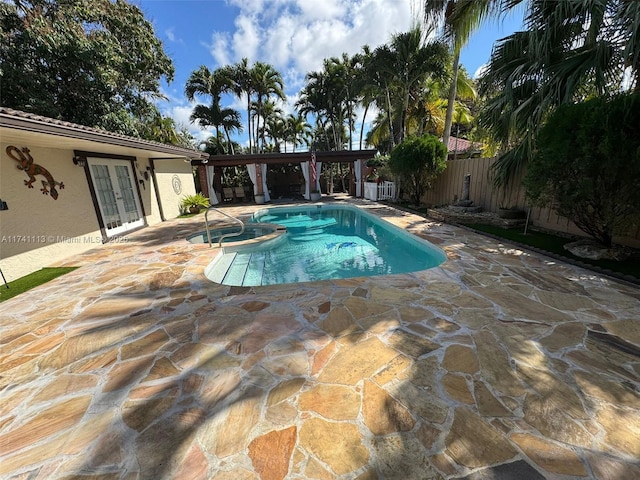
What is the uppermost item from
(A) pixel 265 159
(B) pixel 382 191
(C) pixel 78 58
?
(C) pixel 78 58

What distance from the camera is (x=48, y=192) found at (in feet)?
18.4

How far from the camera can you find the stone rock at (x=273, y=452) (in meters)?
1.47

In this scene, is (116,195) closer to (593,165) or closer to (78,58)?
(78,58)

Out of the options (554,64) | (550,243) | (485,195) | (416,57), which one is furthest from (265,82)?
(550,243)

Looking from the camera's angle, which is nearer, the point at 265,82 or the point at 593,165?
the point at 593,165

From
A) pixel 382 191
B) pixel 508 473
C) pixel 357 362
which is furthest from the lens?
pixel 382 191

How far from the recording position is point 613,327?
8.64ft

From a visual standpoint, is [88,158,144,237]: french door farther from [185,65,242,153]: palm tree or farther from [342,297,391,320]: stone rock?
[185,65,242,153]: palm tree

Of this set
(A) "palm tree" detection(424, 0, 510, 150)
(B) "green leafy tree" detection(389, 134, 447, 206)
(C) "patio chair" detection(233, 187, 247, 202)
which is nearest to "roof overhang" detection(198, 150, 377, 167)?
(C) "patio chair" detection(233, 187, 247, 202)

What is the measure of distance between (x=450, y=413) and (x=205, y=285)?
3488 millimetres

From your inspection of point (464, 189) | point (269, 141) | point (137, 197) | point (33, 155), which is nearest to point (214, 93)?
point (269, 141)

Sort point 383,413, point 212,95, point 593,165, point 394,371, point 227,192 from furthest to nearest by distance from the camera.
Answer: point 212,95
point 227,192
point 593,165
point 394,371
point 383,413

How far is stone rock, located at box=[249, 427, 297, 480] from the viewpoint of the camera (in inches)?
58.0

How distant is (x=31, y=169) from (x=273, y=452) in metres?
7.26
